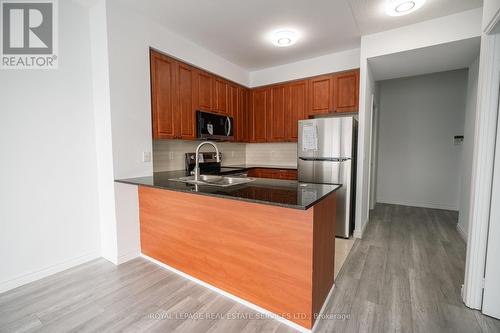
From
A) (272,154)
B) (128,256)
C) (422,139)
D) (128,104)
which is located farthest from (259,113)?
(422,139)

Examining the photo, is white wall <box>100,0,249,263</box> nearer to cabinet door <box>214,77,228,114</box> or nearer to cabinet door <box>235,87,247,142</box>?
cabinet door <box>214,77,228,114</box>

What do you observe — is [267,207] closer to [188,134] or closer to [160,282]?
Result: [160,282]

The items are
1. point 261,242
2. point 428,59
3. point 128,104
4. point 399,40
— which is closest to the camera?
point 261,242

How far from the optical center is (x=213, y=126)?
3443 mm

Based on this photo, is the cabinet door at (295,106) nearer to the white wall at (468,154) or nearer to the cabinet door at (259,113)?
the cabinet door at (259,113)

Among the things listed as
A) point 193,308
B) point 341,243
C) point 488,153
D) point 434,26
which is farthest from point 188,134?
point 434,26

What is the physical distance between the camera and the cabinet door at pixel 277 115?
4055 mm

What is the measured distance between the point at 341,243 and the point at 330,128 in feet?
5.01

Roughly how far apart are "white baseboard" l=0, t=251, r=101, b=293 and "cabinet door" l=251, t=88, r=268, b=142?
9.94 feet

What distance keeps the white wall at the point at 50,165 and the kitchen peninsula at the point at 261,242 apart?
2.13 ft

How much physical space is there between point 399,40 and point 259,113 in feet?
7.65

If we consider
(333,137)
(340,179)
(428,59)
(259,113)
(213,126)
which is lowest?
(340,179)

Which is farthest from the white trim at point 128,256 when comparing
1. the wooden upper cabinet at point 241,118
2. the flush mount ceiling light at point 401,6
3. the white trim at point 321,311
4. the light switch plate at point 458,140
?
the light switch plate at point 458,140

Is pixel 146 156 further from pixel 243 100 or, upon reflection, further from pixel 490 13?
pixel 490 13
